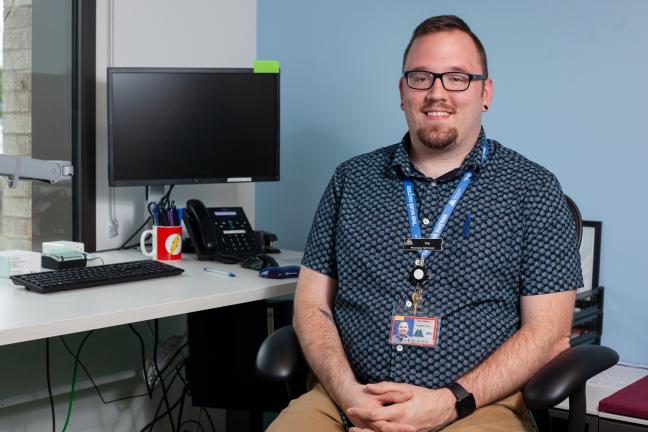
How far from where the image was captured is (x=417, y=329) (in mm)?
1775

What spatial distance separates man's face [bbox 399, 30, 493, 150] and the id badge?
40cm

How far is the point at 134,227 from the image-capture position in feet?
9.26

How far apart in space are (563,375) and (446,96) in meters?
0.70

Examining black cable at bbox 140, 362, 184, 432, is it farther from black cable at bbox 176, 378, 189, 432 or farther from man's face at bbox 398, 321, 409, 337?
man's face at bbox 398, 321, 409, 337

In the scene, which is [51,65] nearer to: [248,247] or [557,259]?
[248,247]

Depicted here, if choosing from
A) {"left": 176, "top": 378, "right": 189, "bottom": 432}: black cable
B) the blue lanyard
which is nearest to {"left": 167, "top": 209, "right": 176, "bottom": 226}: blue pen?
{"left": 176, "top": 378, "right": 189, "bottom": 432}: black cable

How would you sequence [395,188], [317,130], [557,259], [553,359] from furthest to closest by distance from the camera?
[317,130] < [395,188] < [557,259] < [553,359]

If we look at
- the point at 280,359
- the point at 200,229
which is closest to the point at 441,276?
the point at 280,359

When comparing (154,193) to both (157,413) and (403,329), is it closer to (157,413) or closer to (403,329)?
(157,413)

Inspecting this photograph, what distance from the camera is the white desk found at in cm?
168

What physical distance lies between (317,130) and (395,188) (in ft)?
3.68

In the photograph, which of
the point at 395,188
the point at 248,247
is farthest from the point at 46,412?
the point at 395,188

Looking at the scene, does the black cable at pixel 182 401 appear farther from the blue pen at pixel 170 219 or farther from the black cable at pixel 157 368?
the blue pen at pixel 170 219

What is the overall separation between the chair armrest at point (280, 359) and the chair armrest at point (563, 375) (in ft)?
1.61
